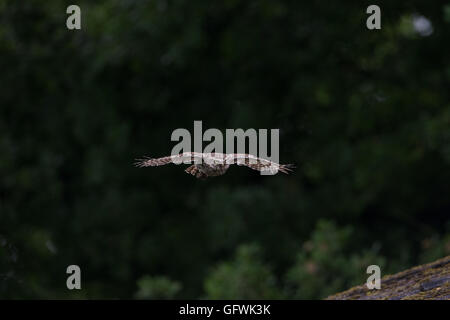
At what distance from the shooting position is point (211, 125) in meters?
16.2

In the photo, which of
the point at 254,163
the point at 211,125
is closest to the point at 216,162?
the point at 254,163

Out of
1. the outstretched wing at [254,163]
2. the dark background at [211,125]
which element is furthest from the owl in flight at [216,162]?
the dark background at [211,125]

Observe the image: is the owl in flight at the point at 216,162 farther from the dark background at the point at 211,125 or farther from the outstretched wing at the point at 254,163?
the dark background at the point at 211,125

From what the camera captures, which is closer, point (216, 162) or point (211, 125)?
point (216, 162)

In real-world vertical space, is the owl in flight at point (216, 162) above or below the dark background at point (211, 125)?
below

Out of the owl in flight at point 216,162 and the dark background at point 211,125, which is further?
the dark background at point 211,125

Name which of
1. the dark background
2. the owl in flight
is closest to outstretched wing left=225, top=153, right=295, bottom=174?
the owl in flight

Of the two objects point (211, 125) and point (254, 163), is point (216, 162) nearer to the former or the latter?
point (254, 163)

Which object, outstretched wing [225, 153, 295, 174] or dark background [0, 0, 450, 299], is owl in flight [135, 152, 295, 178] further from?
dark background [0, 0, 450, 299]

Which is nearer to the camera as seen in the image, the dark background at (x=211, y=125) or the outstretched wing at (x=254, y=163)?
the outstretched wing at (x=254, y=163)

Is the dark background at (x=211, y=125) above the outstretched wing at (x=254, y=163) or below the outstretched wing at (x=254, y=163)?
above

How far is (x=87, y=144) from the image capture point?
685 inches

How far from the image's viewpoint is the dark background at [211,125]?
52.5 ft
